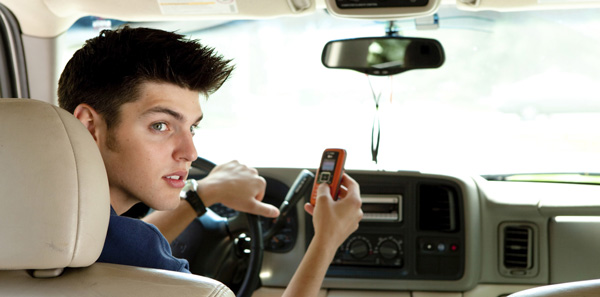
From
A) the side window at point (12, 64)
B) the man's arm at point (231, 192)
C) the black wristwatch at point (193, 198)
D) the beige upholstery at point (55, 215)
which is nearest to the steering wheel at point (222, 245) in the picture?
the man's arm at point (231, 192)

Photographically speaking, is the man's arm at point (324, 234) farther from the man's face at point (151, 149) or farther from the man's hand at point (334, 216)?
the man's face at point (151, 149)

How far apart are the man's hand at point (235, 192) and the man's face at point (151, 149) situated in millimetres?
914

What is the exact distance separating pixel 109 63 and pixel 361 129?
13.2 feet

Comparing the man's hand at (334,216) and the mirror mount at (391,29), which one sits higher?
the mirror mount at (391,29)

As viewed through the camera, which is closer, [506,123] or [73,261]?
[73,261]

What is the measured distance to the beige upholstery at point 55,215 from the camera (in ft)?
4.48

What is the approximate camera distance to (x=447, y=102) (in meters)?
5.88

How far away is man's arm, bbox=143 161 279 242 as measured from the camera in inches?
110

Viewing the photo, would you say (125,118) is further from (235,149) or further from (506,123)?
(506,123)

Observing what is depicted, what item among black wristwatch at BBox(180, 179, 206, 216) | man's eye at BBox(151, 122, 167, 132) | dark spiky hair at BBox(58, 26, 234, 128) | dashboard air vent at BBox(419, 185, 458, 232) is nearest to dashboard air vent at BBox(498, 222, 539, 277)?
dashboard air vent at BBox(419, 185, 458, 232)

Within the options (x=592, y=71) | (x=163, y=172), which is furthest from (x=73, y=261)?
(x=592, y=71)

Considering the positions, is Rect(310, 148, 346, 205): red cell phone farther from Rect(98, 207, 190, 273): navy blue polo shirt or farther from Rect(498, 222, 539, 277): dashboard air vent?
Rect(498, 222, 539, 277): dashboard air vent

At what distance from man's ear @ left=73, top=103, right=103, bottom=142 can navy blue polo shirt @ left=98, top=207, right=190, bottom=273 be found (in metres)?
0.35

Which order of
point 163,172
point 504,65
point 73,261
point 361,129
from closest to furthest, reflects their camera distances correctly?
point 73,261, point 163,172, point 504,65, point 361,129
